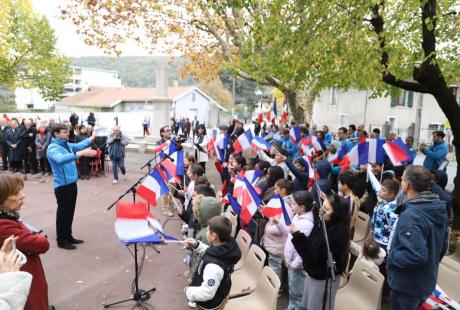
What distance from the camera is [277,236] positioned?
14.6ft

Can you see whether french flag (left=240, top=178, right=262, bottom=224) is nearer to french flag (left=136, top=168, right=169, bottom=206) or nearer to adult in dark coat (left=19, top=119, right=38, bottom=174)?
french flag (left=136, top=168, right=169, bottom=206)

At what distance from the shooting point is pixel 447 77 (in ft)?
28.8

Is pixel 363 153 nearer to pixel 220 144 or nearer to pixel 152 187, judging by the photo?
pixel 152 187

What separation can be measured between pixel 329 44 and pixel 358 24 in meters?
0.70

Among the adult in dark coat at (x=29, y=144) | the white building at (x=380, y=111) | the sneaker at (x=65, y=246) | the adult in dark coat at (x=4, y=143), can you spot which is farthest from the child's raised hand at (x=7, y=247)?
the white building at (x=380, y=111)

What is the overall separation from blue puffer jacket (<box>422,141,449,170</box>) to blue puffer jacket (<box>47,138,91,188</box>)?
26.4ft

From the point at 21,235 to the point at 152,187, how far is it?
2.12m

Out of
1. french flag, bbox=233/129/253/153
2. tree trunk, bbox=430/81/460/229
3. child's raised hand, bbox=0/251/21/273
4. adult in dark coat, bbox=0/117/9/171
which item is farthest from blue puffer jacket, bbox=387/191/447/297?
adult in dark coat, bbox=0/117/9/171

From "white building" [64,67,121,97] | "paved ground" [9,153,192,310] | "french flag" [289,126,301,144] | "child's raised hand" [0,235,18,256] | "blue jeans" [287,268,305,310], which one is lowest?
"paved ground" [9,153,192,310]

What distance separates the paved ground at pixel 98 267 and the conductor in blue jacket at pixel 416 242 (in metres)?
1.74

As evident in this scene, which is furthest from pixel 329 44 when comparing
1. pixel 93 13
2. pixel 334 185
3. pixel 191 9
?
pixel 93 13

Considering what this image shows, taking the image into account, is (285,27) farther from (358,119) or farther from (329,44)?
(358,119)

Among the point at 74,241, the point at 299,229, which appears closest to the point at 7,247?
the point at 299,229

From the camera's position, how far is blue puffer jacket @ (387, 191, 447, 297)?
9.64 feet
